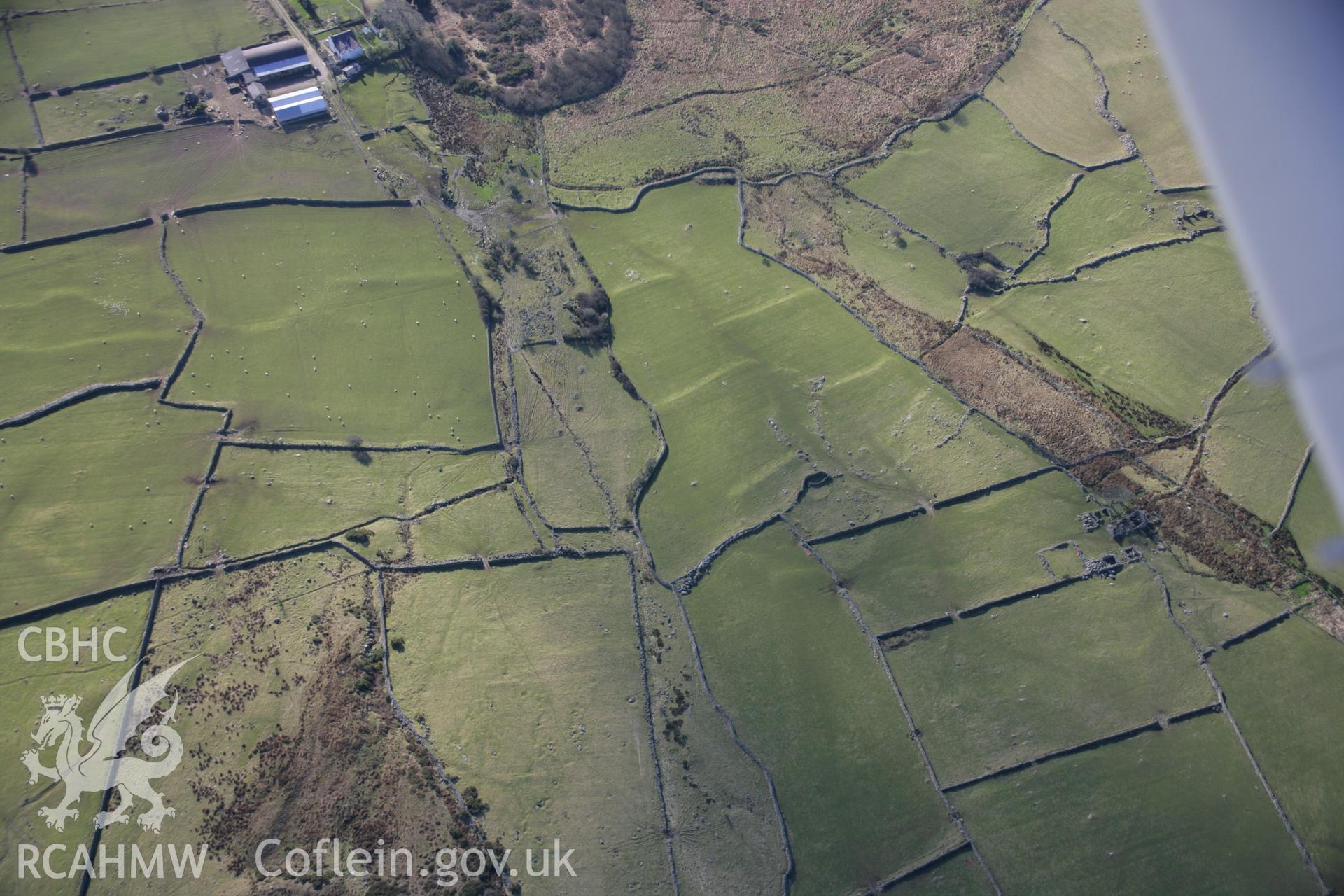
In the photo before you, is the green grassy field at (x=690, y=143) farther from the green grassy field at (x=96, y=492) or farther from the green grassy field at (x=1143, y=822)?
the green grassy field at (x=1143, y=822)

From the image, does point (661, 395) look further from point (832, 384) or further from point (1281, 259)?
point (1281, 259)

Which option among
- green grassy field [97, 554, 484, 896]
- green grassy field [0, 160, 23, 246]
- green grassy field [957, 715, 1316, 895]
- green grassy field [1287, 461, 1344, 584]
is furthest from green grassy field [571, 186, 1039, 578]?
green grassy field [0, 160, 23, 246]

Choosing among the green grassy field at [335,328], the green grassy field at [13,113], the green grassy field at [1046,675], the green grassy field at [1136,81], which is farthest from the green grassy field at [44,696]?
the green grassy field at [1136,81]

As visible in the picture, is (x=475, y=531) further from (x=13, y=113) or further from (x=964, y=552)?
(x=13, y=113)

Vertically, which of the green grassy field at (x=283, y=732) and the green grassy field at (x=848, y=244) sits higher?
the green grassy field at (x=848, y=244)

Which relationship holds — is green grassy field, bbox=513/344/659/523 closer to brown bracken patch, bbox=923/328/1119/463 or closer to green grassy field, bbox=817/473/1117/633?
green grassy field, bbox=817/473/1117/633

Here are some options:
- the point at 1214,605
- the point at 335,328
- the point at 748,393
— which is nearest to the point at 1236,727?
the point at 1214,605
